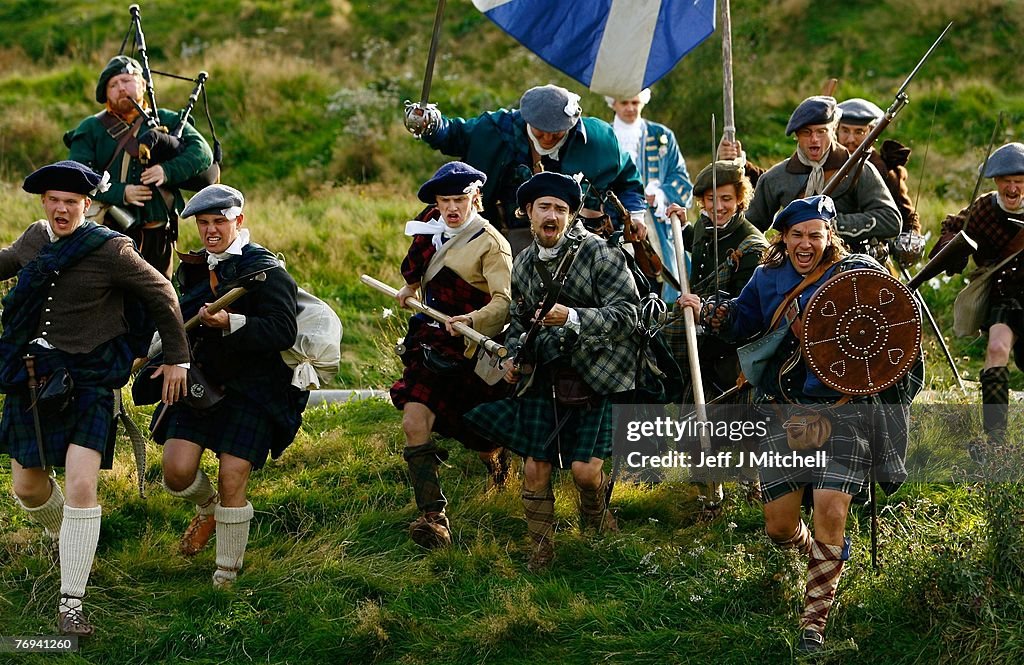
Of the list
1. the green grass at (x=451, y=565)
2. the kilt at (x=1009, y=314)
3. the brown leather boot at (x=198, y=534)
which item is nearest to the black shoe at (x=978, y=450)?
the green grass at (x=451, y=565)

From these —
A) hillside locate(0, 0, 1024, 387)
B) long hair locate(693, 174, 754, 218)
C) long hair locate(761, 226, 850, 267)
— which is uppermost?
hillside locate(0, 0, 1024, 387)

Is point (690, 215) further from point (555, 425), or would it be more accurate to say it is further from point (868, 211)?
point (555, 425)

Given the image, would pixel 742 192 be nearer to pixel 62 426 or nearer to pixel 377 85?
pixel 62 426

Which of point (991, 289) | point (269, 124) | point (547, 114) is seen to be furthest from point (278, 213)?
point (991, 289)

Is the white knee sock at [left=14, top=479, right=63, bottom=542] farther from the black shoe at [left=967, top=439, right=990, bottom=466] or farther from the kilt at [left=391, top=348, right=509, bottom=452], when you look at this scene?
the black shoe at [left=967, top=439, right=990, bottom=466]

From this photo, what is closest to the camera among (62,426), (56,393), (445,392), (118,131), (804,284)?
(804,284)

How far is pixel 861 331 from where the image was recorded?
238 inches

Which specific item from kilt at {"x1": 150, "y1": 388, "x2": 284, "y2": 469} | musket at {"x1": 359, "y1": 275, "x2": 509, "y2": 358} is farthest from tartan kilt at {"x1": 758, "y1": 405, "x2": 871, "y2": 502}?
kilt at {"x1": 150, "y1": 388, "x2": 284, "y2": 469}

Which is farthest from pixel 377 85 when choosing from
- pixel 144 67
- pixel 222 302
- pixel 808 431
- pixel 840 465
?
pixel 840 465

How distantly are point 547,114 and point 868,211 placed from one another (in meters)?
1.83

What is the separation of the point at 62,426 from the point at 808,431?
337 centimetres

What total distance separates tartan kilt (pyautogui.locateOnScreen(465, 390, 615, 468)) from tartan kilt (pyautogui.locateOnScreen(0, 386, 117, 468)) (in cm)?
175

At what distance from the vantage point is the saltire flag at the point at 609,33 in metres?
7.54

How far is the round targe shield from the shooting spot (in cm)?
604
